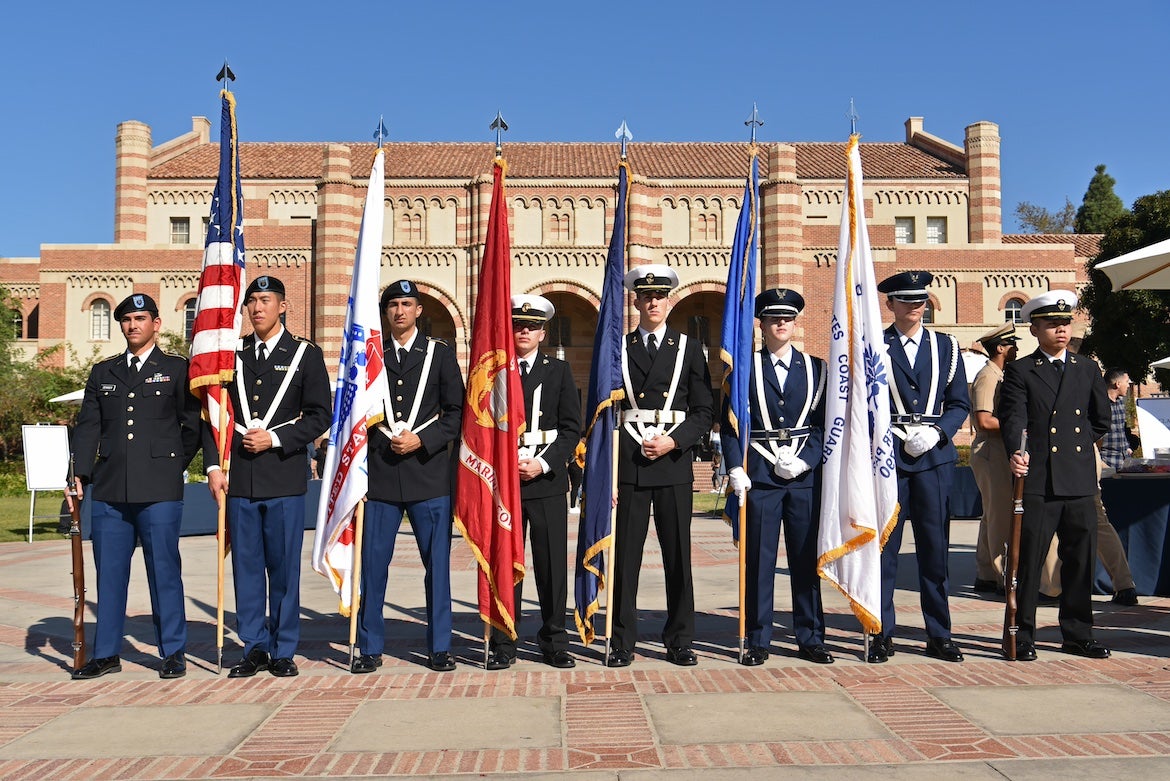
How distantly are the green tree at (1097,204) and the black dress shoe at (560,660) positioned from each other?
6085 centimetres

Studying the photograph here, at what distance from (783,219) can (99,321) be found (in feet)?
88.8

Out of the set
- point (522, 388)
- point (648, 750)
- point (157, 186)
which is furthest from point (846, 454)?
point (157, 186)

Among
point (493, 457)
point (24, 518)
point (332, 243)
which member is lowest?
point (24, 518)

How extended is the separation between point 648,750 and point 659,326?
2925 millimetres

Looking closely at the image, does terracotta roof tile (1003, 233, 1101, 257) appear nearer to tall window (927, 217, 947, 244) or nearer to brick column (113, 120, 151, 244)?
tall window (927, 217, 947, 244)

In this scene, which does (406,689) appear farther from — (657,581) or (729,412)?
(657,581)

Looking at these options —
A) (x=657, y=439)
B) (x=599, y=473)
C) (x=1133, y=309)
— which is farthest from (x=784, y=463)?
(x=1133, y=309)

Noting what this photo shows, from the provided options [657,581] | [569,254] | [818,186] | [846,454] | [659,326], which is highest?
[818,186]

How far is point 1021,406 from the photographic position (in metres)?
6.30

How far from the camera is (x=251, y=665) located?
592 cm

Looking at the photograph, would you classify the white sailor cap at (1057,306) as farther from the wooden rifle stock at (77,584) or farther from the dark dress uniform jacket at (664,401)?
the wooden rifle stock at (77,584)

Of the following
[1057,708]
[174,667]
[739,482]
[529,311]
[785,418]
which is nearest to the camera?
[1057,708]

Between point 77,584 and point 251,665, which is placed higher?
point 77,584

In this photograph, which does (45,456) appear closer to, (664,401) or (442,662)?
(442,662)
